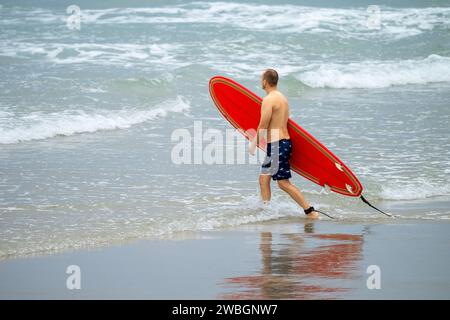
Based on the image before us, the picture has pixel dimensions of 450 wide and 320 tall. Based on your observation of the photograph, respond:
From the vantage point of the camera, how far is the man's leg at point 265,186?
7.71 m

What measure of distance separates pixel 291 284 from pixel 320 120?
7633mm

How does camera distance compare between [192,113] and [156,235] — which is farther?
[192,113]

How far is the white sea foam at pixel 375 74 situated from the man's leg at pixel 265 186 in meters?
10.0

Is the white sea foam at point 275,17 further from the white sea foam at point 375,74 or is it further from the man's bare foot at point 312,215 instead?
the man's bare foot at point 312,215

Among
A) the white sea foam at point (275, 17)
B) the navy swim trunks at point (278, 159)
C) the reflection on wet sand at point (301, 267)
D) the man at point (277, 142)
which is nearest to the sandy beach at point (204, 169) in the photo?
the reflection on wet sand at point (301, 267)

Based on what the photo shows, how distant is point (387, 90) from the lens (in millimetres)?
17266

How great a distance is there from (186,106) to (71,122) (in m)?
2.57

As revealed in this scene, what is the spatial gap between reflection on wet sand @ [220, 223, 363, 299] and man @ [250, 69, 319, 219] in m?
0.58

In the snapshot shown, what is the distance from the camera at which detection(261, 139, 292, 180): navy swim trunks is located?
763cm

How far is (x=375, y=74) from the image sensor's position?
18672 mm

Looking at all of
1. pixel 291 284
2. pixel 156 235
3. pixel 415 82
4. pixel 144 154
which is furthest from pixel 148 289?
pixel 415 82

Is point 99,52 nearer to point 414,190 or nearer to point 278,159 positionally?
point 414,190

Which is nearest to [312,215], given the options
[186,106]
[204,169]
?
[204,169]

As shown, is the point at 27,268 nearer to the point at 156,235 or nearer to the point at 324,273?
the point at 156,235
